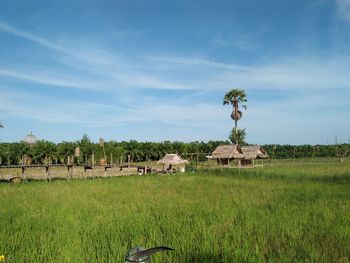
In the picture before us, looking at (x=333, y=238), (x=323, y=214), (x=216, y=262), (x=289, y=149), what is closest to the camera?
(x=216, y=262)

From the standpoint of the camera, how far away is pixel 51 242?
5062 millimetres

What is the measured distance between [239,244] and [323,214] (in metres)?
2.84

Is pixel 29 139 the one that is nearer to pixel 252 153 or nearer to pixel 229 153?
pixel 229 153

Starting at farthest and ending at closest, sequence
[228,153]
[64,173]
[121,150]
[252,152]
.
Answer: [121,150] → [252,152] → [228,153] → [64,173]

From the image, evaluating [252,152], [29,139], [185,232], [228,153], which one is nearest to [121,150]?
[228,153]

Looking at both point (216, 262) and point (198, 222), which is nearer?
point (216, 262)

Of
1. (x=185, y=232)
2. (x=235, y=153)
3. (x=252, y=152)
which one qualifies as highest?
(x=252, y=152)

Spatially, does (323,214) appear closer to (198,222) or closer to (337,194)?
(198,222)

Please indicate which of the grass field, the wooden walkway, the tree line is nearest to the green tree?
the tree line

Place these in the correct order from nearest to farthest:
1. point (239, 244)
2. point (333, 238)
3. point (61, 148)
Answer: point (239, 244)
point (333, 238)
point (61, 148)

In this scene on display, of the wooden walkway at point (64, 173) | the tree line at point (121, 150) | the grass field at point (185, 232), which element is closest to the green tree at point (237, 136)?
the tree line at point (121, 150)

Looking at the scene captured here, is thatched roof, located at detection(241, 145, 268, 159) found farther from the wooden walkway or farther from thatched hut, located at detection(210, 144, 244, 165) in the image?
the wooden walkway

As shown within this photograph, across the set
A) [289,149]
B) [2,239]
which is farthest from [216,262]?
[289,149]

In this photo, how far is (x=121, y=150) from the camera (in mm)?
41656
